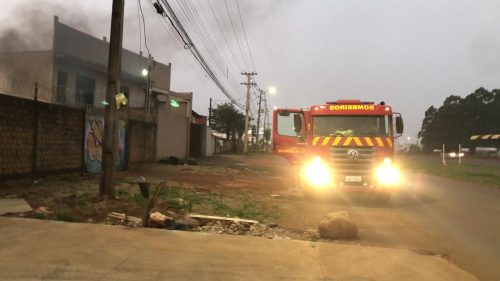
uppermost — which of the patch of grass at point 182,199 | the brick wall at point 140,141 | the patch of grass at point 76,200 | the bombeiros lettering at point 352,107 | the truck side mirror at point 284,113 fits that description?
the bombeiros lettering at point 352,107

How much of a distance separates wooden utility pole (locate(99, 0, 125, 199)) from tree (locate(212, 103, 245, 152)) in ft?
199

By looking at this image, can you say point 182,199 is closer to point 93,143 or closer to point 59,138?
point 59,138

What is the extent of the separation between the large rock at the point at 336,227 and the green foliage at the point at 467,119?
88.4 meters

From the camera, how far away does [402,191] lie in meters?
18.7

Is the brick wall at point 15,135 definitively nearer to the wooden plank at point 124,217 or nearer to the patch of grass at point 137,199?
the patch of grass at point 137,199

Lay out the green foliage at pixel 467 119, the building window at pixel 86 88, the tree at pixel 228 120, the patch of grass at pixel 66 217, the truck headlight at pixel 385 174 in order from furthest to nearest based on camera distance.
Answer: the green foliage at pixel 467 119 → the tree at pixel 228 120 → the building window at pixel 86 88 → the truck headlight at pixel 385 174 → the patch of grass at pixel 66 217

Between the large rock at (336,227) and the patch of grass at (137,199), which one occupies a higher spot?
the patch of grass at (137,199)

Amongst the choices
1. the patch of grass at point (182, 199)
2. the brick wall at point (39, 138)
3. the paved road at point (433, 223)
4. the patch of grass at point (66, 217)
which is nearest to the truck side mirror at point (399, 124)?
the paved road at point (433, 223)

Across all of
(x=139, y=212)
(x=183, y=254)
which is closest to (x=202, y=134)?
(x=139, y=212)

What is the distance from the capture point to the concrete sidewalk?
5641mm

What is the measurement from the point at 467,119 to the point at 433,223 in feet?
295

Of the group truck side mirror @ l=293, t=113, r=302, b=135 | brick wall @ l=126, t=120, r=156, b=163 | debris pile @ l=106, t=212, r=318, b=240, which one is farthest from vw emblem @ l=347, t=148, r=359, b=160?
brick wall @ l=126, t=120, r=156, b=163

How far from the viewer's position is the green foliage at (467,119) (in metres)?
89.6

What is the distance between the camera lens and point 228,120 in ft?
239
